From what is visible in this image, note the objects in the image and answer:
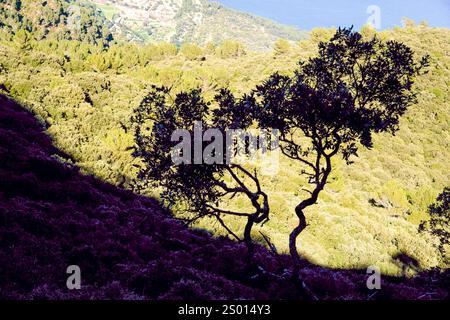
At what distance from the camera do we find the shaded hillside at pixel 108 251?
336 inches

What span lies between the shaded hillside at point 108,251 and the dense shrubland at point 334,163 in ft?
8.54

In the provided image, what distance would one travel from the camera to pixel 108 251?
1088 centimetres

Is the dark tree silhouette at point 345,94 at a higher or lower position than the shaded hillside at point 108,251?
higher

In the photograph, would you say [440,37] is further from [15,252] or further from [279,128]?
[15,252]

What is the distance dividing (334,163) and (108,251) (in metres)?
25.1

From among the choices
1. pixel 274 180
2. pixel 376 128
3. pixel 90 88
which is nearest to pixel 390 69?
pixel 376 128

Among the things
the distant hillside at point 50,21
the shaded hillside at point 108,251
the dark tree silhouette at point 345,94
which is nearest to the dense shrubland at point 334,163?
the shaded hillside at point 108,251

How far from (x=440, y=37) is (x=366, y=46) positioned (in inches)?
2675

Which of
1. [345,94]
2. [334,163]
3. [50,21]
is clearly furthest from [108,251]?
[50,21]

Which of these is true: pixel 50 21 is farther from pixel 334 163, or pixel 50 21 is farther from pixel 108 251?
pixel 108 251

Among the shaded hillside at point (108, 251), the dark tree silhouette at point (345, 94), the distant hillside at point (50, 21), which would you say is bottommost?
the shaded hillside at point (108, 251)

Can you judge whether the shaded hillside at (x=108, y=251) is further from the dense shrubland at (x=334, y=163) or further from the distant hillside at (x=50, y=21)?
the distant hillside at (x=50, y=21)

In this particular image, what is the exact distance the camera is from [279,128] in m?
9.02

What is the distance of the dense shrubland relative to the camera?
61.9 feet
